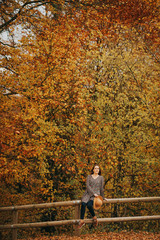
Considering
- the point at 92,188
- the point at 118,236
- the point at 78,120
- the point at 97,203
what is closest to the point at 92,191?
the point at 92,188

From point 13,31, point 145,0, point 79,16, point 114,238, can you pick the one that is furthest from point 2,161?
point 145,0

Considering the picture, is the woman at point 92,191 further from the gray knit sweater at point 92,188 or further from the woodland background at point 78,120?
the woodland background at point 78,120

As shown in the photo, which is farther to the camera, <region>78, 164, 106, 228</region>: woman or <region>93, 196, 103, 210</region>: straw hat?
<region>78, 164, 106, 228</region>: woman

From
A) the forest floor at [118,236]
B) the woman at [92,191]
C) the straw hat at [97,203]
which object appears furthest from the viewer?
the forest floor at [118,236]

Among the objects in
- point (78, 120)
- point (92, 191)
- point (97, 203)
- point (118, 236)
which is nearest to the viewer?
point (97, 203)

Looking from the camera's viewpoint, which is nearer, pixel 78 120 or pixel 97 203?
pixel 97 203

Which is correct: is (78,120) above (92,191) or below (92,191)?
above

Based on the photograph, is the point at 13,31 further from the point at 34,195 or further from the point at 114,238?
the point at 114,238

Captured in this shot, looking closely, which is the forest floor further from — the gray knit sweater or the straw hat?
the gray knit sweater

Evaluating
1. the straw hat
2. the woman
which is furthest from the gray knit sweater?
the straw hat

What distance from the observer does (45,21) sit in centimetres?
1121

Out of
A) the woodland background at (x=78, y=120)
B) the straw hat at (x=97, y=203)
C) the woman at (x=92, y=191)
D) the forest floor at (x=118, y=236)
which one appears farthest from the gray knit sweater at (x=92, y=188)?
the woodland background at (x=78, y=120)

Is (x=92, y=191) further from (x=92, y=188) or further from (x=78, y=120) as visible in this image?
(x=78, y=120)

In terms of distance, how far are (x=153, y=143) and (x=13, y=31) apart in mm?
8065
